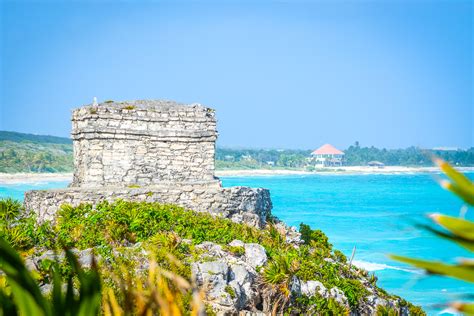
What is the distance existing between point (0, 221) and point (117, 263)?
297cm

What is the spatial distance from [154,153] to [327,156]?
154 meters

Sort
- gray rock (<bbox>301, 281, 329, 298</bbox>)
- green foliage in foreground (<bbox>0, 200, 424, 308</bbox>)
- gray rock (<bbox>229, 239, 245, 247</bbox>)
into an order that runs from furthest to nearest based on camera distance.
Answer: gray rock (<bbox>229, 239, 245, 247</bbox>)
gray rock (<bbox>301, 281, 329, 298</bbox>)
green foliage in foreground (<bbox>0, 200, 424, 308</bbox>)

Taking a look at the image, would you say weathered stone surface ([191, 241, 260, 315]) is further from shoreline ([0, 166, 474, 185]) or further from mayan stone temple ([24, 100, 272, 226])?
shoreline ([0, 166, 474, 185])

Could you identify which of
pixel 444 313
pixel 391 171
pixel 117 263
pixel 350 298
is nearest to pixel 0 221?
pixel 117 263

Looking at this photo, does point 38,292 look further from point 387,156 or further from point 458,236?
point 387,156

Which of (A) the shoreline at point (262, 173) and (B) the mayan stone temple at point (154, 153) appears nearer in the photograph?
(B) the mayan stone temple at point (154, 153)

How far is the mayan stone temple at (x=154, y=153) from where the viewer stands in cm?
1261

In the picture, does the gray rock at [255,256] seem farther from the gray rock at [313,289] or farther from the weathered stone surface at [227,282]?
the gray rock at [313,289]

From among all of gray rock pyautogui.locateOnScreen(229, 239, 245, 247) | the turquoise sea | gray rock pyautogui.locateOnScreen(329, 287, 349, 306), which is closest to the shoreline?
the turquoise sea

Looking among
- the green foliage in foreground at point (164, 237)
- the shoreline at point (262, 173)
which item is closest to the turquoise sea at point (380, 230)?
the green foliage in foreground at point (164, 237)

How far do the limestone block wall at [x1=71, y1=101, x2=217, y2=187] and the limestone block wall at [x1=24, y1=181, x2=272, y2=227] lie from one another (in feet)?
2.67

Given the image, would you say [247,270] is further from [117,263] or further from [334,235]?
[334,235]

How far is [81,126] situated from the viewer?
1338 centimetres

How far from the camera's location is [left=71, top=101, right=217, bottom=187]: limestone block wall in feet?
42.7
